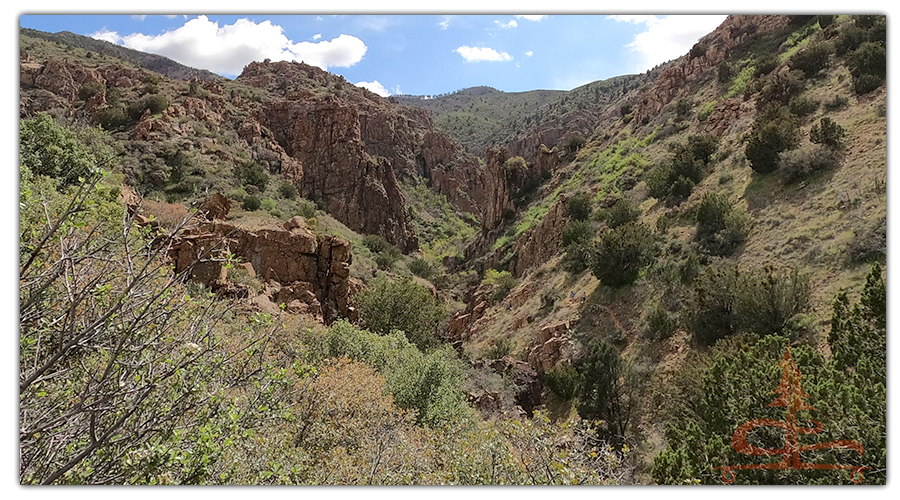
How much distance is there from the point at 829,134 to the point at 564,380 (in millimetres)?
10379

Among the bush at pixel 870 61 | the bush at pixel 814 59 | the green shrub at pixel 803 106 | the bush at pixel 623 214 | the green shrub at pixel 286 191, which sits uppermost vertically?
the bush at pixel 814 59

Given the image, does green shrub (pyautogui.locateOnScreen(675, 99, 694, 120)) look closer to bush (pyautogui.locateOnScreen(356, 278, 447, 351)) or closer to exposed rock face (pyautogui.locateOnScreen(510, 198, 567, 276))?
exposed rock face (pyautogui.locateOnScreen(510, 198, 567, 276))

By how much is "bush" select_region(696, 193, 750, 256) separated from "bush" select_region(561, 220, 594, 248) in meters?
5.65

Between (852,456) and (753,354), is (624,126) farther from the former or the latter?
(852,456)

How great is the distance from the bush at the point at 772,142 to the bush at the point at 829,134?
2.60 ft

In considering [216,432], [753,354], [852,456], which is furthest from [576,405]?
[216,432]

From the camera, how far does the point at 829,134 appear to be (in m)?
12.2

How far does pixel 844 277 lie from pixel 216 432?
11.6 m

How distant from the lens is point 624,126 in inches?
1389

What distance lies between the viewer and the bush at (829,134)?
12094mm

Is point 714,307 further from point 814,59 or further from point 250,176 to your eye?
point 250,176

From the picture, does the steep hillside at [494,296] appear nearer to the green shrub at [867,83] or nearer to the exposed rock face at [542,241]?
the green shrub at [867,83]

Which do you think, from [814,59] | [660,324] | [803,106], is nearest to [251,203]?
[660,324]

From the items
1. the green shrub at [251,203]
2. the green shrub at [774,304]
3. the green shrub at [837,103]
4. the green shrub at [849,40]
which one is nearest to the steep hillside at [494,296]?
the green shrub at [774,304]
